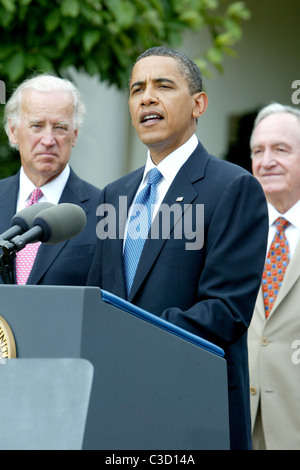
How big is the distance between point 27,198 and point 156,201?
2.98ft

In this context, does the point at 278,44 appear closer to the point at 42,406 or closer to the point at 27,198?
the point at 27,198

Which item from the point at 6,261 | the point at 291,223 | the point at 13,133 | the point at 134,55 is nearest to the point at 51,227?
the point at 6,261

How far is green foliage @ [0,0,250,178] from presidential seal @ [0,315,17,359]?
3042mm

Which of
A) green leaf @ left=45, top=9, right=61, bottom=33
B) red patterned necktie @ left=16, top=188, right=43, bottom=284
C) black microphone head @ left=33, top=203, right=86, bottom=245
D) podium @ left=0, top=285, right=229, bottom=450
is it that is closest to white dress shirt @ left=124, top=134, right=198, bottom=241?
black microphone head @ left=33, top=203, right=86, bottom=245

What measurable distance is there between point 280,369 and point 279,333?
14cm

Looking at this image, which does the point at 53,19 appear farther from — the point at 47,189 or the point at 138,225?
the point at 138,225

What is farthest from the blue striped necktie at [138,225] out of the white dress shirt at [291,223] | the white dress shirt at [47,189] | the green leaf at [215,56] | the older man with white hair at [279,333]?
the green leaf at [215,56]

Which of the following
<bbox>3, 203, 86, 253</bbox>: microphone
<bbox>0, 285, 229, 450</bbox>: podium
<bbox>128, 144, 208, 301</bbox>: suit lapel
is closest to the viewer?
<bbox>0, 285, 229, 450</bbox>: podium

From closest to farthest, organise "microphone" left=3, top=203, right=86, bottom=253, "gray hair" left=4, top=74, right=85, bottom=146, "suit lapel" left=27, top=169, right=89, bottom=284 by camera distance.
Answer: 1. "microphone" left=3, top=203, right=86, bottom=253
2. "suit lapel" left=27, top=169, right=89, bottom=284
3. "gray hair" left=4, top=74, right=85, bottom=146

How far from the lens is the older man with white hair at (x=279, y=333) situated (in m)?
3.24

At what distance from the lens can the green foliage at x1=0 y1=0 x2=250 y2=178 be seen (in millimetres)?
4750

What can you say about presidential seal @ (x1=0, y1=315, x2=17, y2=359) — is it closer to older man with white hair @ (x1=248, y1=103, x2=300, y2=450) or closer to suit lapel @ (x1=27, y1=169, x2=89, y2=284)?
suit lapel @ (x1=27, y1=169, x2=89, y2=284)

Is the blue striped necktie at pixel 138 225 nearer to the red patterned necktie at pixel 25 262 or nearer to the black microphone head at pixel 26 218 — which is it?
the black microphone head at pixel 26 218

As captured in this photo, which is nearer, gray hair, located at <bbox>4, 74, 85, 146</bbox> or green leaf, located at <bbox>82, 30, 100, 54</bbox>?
gray hair, located at <bbox>4, 74, 85, 146</bbox>
